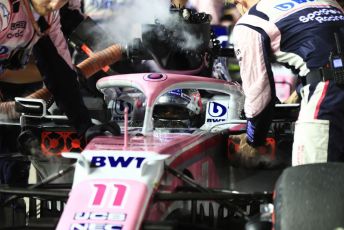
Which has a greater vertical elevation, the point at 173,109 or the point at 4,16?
the point at 4,16

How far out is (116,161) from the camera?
3.50 meters

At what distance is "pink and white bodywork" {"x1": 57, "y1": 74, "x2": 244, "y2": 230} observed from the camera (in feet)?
10.7

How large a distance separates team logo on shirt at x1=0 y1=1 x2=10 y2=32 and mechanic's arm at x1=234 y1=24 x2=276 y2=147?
4.06 ft

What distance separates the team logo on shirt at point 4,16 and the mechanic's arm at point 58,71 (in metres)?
0.36

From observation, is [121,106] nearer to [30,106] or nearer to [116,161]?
[30,106]

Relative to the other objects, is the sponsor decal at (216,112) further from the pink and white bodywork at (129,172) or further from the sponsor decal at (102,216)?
the sponsor decal at (102,216)

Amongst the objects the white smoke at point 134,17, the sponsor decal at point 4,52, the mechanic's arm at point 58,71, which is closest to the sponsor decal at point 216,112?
the white smoke at point 134,17

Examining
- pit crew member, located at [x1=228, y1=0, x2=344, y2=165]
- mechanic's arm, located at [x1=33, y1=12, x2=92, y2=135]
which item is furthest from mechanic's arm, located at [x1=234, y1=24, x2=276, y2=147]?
mechanic's arm, located at [x1=33, y1=12, x2=92, y2=135]

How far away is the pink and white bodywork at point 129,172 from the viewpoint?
3.25 meters

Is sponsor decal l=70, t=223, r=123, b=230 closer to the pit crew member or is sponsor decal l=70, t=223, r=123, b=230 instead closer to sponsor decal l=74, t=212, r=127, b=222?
sponsor decal l=74, t=212, r=127, b=222

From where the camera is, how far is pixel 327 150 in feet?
12.5

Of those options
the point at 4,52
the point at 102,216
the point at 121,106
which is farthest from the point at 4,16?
the point at 102,216

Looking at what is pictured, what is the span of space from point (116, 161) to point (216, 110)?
1542mm

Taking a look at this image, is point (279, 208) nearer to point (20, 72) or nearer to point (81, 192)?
point (81, 192)
